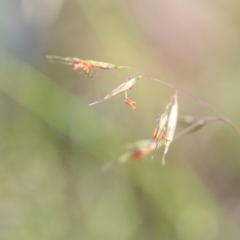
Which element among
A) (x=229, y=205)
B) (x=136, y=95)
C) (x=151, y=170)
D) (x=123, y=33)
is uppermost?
(x=123, y=33)

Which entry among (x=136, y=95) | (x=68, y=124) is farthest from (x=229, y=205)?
(x=68, y=124)

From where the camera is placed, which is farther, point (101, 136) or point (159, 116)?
point (101, 136)

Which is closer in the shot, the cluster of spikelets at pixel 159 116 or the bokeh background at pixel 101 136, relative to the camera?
the cluster of spikelets at pixel 159 116

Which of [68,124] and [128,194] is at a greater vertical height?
[68,124]

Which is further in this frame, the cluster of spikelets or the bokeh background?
the bokeh background

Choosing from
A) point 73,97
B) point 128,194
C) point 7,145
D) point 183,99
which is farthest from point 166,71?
point 7,145

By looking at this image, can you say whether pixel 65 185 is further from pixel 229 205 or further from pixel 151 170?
pixel 229 205

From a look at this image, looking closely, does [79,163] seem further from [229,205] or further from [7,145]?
[229,205]
